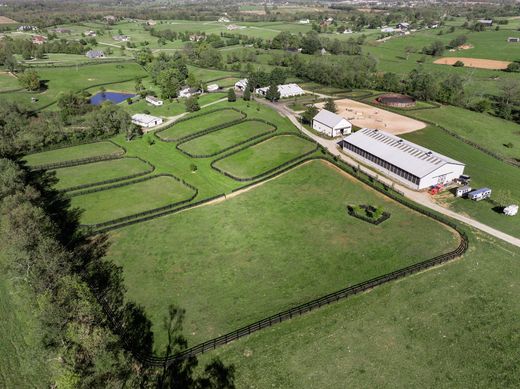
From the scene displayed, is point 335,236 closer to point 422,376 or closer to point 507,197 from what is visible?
point 422,376

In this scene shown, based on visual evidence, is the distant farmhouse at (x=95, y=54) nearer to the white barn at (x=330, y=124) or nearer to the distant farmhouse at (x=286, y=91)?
the distant farmhouse at (x=286, y=91)

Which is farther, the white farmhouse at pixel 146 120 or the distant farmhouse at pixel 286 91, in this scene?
the distant farmhouse at pixel 286 91

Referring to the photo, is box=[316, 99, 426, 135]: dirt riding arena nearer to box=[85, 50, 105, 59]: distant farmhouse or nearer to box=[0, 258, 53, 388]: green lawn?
box=[0, 258, 53, 388]: green lawn

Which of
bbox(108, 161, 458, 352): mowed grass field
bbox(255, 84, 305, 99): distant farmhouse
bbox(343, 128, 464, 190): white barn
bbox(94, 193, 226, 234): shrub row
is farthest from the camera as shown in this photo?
bbox(255, 84, 305, 99): distant farmhouse

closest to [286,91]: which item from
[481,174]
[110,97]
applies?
[110,97]

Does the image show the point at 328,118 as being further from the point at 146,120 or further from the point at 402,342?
the point at 402,342

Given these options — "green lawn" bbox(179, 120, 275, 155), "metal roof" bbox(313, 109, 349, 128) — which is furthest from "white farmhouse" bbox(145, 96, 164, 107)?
"metal roof" bbox(313, 109, 349, 128)

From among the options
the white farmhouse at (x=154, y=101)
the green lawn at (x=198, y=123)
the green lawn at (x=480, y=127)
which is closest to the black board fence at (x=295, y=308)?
the green lawn at (x=198, y=123)
